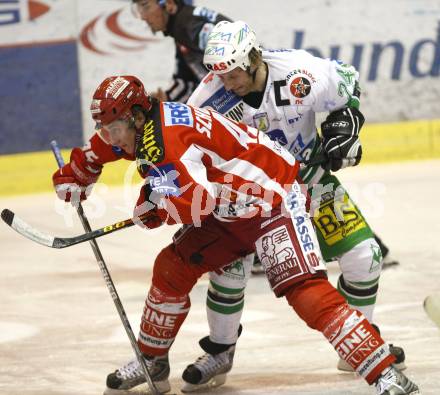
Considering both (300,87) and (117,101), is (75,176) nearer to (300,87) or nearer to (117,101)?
(117,101)

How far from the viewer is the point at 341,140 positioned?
3928mm

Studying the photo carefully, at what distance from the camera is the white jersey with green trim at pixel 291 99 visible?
397 cm

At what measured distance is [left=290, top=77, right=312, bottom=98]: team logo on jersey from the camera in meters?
3.97

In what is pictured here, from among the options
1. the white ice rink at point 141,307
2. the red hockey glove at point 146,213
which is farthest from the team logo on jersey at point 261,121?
the white ice rink at point 141,307

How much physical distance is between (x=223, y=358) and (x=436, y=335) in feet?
2.79

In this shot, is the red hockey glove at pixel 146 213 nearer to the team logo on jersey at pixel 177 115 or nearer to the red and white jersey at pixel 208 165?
the red and white jersey at pixel 208 165

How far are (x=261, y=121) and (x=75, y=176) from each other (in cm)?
65

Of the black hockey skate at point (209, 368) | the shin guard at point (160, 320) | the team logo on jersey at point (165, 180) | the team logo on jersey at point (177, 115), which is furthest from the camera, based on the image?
the black hockey skate at point (209, 368)

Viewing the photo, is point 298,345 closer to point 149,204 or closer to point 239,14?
point 149,204

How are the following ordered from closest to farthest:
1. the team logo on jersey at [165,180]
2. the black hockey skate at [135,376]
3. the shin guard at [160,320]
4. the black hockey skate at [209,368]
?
1. the team logo on jersey at [165,180]
2. the shin guard at [160,320]
3. the black hockey skate at [135,376]
4. the black hockey skate at [209,368]

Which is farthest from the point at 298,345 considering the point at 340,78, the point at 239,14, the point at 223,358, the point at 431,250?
the point at 239,14

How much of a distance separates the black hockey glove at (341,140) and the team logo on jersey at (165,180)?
75cm

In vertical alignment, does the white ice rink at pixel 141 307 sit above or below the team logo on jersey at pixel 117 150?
below

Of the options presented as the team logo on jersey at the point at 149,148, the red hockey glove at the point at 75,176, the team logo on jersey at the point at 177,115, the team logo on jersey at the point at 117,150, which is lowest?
the red hockey glove at the point at 75,176
